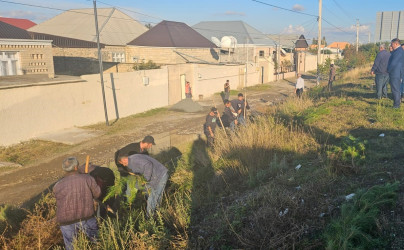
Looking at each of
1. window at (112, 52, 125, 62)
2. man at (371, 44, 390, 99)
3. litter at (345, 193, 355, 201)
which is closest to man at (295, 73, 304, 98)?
man at (371, 44, 390, 99)

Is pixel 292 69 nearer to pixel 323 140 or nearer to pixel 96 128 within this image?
pixel 96 128

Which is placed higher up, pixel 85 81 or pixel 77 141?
pixel 85 81

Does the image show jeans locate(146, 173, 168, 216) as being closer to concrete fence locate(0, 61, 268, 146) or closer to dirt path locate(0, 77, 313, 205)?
dirt path locate(0, 77, 313, 205)

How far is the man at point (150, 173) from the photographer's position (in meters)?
5.00

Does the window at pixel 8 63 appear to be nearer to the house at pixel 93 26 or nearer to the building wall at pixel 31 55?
the building wall at pixel 31 55

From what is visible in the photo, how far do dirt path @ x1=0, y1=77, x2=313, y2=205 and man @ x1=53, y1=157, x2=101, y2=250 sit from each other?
3.41 metres

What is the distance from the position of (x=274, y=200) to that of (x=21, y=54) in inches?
627

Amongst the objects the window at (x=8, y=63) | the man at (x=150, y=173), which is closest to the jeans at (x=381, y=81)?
the man at (x=150, y=173)

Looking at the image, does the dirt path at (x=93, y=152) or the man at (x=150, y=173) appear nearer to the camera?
the man at (x=150, y=173)

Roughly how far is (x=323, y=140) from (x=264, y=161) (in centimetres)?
144

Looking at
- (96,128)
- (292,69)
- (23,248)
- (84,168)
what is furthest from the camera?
(292,69)

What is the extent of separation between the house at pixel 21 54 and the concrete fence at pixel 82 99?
310 cm

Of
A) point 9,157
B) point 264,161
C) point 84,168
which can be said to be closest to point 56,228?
point 84,168

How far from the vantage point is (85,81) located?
14.0m
